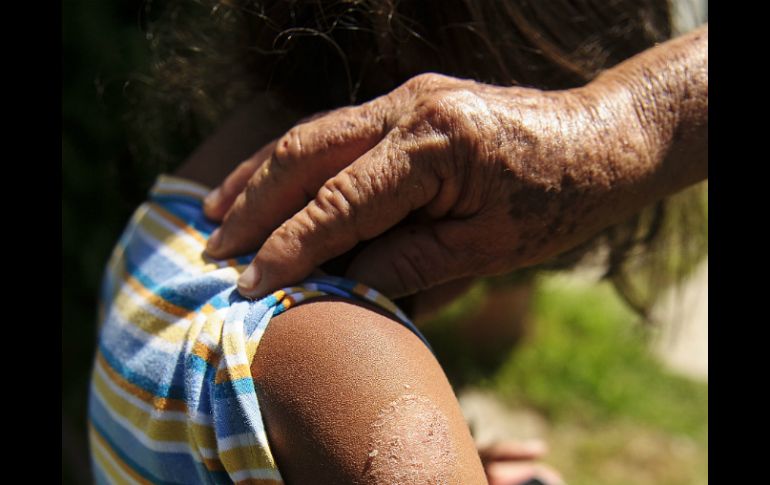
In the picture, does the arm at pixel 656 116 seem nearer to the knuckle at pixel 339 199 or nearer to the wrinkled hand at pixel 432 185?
the wrinkled hand at pixel 432 185

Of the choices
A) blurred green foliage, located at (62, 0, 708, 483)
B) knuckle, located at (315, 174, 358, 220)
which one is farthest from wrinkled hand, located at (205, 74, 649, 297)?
blurred green foliage, located at (62, 0, 708, 483)

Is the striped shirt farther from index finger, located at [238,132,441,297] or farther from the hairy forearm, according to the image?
the hairy forearm

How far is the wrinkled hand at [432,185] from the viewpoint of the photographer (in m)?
1.17

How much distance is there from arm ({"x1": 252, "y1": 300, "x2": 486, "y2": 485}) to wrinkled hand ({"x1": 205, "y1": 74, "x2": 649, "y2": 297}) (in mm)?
166

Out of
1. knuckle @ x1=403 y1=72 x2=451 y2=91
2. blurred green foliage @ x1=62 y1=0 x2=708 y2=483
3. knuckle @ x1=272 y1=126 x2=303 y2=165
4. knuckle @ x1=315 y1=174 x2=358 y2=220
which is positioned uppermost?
knuckle @ x1=403 y1=72 x2=451 y2=91

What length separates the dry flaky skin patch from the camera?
0.99 m

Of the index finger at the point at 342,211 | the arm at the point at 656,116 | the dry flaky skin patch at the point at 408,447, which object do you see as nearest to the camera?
the dry flaky skin patch at the point at 408,447

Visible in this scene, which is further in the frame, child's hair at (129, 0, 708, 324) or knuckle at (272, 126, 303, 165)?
child's hair at (129, 0, 708, 324)

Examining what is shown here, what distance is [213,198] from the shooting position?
141 cm

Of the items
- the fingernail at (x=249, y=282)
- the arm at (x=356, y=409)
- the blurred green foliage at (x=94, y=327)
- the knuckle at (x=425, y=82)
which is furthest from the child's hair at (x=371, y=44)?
the arm at (x=356, y=409)

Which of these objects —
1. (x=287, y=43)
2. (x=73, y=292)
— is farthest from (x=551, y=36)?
(x=73, y=292)

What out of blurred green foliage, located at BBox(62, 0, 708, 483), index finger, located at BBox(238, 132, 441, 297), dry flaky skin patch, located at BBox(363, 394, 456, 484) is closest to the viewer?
dry flaky skin patch, located at BBox(363, 394, 456, 484)

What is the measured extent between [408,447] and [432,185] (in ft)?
1.38

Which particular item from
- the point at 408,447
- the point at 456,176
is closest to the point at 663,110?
the point at 456,176
